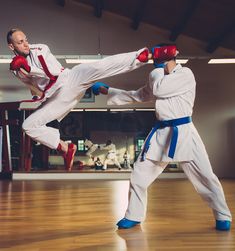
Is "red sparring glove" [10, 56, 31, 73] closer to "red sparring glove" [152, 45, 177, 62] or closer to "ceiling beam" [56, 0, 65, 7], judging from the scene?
"red sparring glove" [152, 45, 177, 62]

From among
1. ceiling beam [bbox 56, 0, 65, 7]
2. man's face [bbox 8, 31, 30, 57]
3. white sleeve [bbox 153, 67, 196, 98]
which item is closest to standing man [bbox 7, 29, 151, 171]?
man's face [bbox 8, 31, 30, 57]

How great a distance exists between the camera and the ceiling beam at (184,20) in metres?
7.60

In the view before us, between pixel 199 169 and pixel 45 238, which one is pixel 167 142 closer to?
pixel 199 169

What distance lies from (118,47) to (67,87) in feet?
23.2

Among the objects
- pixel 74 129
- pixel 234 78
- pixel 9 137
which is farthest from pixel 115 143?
pixel 234 78

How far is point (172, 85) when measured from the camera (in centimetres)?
288

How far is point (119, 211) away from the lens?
3916mm

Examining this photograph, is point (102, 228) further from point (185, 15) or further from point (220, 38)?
point (220, 38)

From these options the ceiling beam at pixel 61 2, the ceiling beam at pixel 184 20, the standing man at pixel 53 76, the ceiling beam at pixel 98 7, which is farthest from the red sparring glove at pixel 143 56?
the ceiling beam at pixel 61 2

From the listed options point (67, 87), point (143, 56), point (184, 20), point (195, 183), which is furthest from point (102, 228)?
point (184, 20)

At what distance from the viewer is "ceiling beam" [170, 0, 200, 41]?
24.9 feet

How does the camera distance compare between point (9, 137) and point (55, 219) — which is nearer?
point (55, 219)

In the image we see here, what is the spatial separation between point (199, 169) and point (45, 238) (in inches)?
48.5

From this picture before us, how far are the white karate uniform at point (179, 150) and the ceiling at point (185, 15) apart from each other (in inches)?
196
